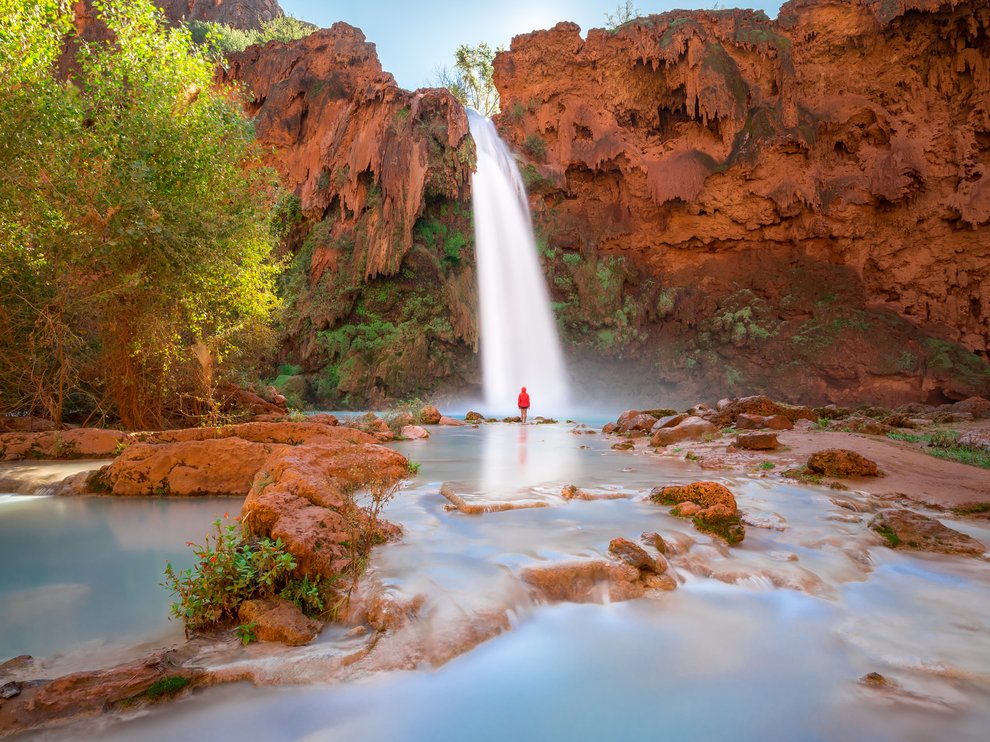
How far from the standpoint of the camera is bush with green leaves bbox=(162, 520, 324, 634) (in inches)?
101

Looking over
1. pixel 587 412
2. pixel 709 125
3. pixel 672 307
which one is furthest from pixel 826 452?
pixel 709 125

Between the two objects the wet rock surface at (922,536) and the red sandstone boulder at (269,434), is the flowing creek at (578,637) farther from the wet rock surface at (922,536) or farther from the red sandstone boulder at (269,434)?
the red sandstone boulder at (269,434)

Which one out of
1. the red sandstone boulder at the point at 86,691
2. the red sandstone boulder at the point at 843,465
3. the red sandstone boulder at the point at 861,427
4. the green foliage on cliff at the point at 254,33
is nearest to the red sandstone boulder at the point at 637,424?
the red sandstone boulder at the point at 861,427

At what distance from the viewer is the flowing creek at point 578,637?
2.01 metres

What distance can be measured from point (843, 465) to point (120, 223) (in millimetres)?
10467

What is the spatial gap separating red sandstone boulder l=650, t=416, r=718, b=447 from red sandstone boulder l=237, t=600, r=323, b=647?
28.7 ft

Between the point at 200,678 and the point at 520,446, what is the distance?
861cm

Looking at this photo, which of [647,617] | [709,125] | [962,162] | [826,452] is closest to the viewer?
[647,617]

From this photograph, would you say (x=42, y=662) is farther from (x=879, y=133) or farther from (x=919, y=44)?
(x=919, y=44)

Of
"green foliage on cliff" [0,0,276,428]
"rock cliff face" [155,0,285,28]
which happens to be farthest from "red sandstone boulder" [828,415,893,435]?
"rock cliff face" [155,0,285,28]

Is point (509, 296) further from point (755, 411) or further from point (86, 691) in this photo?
point (86, 691)

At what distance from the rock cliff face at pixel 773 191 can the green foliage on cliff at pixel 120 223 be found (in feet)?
61.8

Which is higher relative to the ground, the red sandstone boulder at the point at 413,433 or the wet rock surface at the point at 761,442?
the wet rock surface at the point at 761,442

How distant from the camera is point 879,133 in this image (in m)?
23.3
